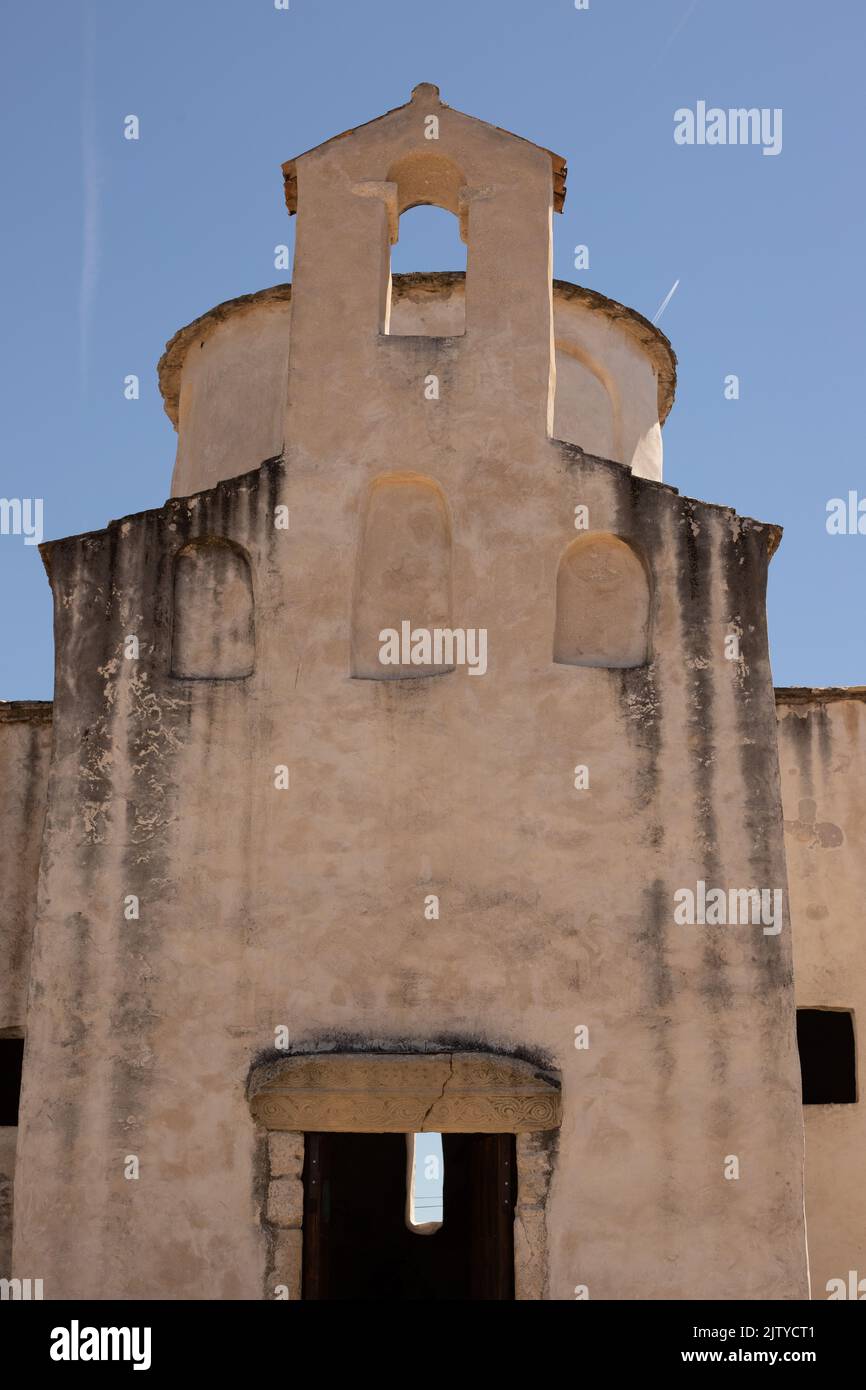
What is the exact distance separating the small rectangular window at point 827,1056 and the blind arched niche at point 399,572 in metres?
4.40

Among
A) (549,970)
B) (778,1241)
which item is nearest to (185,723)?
(549,970)

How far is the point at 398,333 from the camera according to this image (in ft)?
52.2

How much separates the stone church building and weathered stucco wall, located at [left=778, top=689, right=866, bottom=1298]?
9 centimetres

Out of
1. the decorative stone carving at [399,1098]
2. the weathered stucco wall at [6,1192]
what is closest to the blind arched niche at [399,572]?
the decorative stone carving at [399,1098]

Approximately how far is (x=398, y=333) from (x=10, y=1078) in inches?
323

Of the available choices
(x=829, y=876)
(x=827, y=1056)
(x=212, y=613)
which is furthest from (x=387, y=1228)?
(x=212, y=613)

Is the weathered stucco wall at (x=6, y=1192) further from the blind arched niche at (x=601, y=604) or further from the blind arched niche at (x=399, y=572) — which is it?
the blind arched niche at (x=601, y=604)

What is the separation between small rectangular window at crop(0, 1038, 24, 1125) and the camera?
1203cm

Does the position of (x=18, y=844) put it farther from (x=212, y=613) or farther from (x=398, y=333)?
(x=398, y=333)

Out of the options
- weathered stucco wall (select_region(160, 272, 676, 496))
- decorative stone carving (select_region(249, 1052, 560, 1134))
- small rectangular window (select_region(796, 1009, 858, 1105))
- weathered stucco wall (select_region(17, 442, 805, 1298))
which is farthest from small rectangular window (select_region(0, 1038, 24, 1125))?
weathered stucco wall (select_region(160, 272, 676, 496))

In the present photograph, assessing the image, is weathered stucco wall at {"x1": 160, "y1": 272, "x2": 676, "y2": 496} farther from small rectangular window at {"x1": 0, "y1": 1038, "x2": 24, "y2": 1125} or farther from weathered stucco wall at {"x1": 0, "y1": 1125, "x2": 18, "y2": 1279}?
weathered stucco wall at {"x1": 0, "y1": 1125, "x2": 18, "y2": 1279}

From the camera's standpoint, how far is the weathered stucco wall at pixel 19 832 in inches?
484

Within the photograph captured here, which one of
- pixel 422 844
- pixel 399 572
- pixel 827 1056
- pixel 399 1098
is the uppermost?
pixel 399 572

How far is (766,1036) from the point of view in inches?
399
